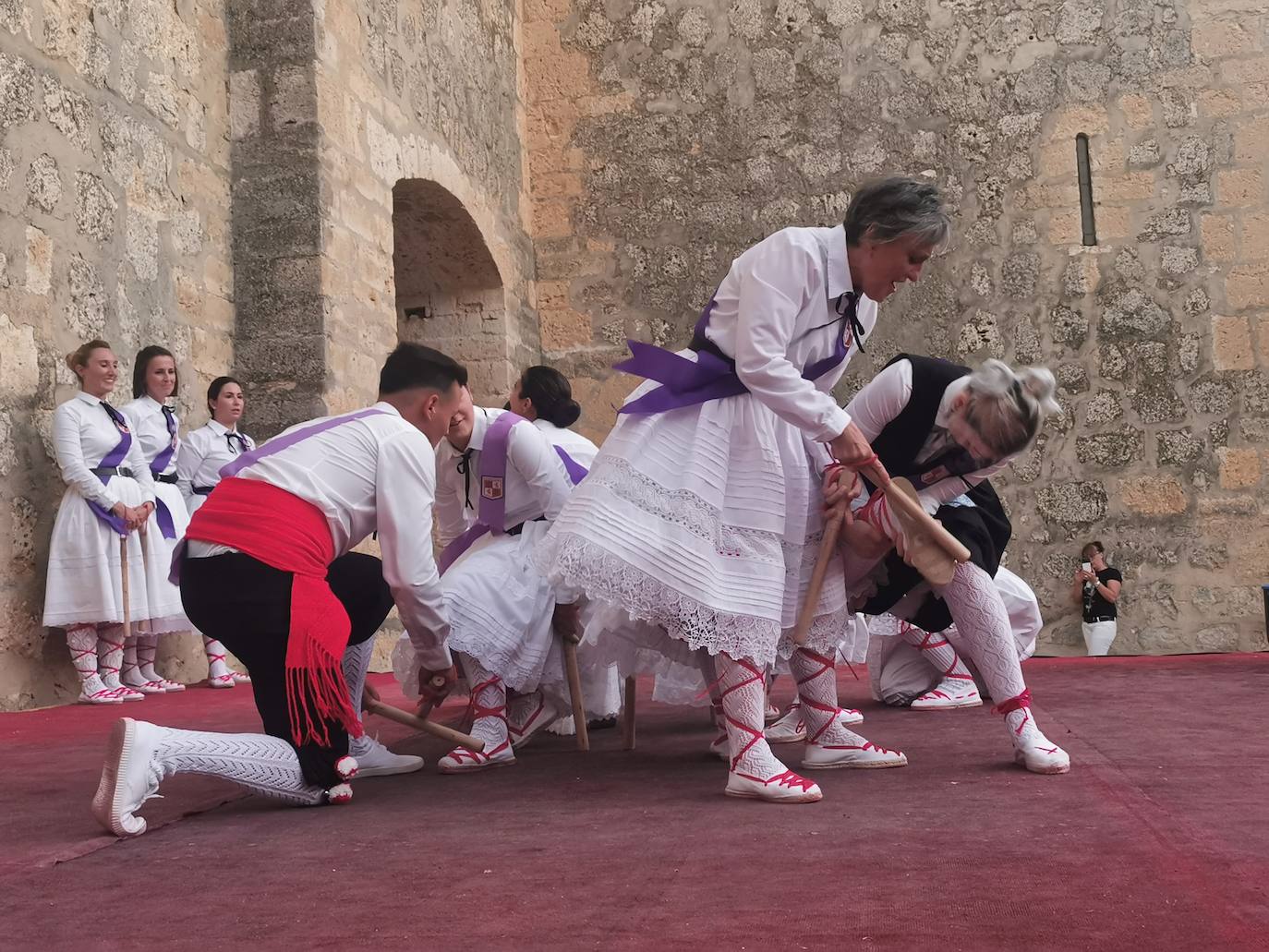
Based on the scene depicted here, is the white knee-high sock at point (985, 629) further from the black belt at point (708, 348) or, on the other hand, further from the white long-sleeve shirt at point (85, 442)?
the white long-sleeve shirt at point (85, 442)

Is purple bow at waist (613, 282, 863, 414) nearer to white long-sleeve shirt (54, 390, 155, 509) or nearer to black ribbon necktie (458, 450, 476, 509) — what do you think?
black ribbon necktie (458, 450, 476, 509)

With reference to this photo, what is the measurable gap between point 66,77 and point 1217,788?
4.76 m

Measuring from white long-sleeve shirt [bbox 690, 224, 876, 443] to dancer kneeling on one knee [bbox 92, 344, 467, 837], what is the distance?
0.70 meters

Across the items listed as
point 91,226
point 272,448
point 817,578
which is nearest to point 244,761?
point 272,448

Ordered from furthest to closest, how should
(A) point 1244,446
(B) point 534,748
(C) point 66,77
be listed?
(A) point 1244,446 → (C) point 66,77 → (B) point 534,748

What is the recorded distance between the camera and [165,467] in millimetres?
5406

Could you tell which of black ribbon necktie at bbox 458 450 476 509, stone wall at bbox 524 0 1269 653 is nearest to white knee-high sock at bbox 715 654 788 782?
black ribbon necktie at bbox 458 450 476 509

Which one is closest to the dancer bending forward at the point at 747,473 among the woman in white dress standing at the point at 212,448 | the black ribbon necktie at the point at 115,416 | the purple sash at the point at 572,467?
the purple sash at the point at 572,467

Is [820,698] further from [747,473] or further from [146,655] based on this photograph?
[146,655]

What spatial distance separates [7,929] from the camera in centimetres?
160

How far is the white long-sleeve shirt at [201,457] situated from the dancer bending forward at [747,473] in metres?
3.40

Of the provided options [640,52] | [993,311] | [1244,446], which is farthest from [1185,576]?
[640,52]

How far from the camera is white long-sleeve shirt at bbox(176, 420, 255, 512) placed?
5605 mm

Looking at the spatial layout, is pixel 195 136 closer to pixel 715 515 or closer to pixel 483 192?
pixel 483 192
